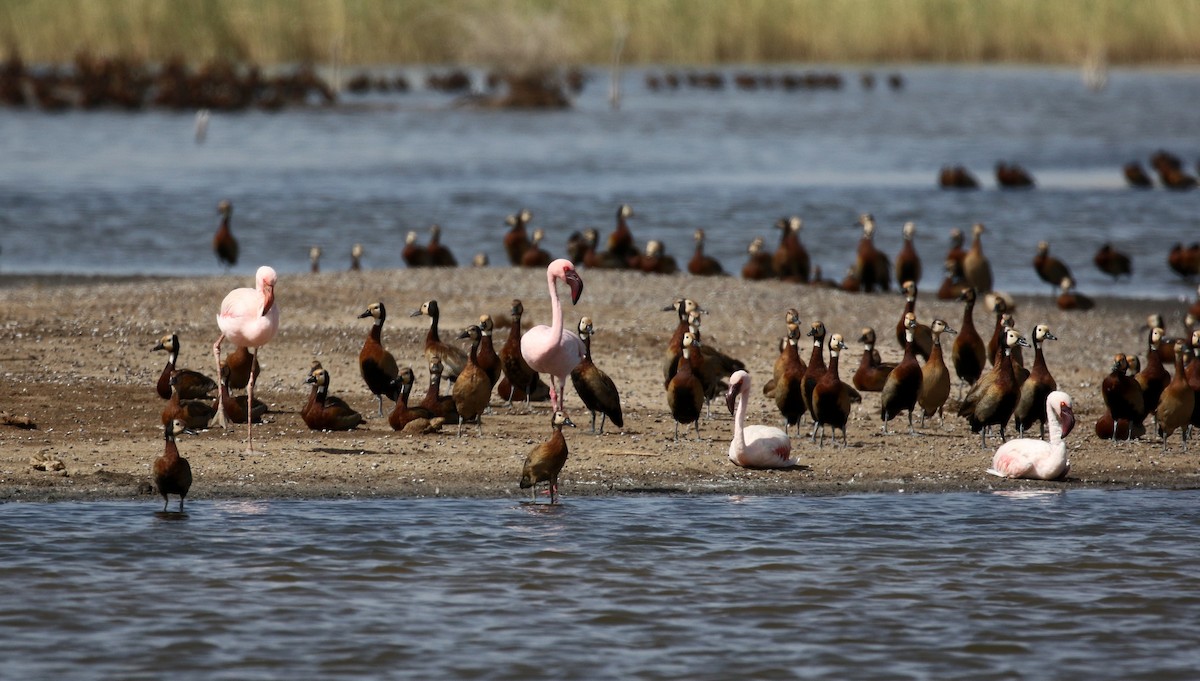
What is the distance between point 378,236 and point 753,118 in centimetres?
2445

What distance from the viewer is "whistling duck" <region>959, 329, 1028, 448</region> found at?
461 inches

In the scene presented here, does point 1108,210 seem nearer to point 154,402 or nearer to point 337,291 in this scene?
point 337,291

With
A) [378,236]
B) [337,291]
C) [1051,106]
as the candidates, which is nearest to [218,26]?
[1051,106]

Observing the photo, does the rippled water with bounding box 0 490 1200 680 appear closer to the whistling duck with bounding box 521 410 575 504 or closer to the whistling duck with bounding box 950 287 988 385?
the whistling duck with bounding box 521 410 575 504

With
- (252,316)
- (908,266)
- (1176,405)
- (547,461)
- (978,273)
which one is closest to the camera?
(547,461)

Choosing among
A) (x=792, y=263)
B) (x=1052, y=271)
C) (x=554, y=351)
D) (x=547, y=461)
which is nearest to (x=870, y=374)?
(x=554, y=351)

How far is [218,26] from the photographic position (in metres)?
59.7

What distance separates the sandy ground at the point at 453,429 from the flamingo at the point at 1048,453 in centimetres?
10

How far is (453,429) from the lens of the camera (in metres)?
12.3

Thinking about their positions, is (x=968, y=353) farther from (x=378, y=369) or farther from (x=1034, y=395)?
(x=378, y=369)

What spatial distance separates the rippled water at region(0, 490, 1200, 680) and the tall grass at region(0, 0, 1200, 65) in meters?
44.9

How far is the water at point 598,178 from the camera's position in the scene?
973 inches

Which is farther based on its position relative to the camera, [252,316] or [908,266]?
[908,266]

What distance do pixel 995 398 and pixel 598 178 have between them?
22502 millimetres
